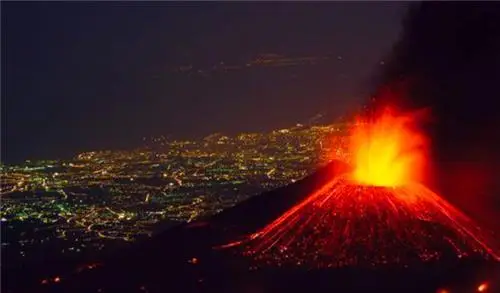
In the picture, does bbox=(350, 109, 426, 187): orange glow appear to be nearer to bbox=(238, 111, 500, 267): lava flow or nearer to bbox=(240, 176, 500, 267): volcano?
bbox=(238, 111, 500, 267): lava flow

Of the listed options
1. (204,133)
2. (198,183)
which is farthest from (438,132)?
(204,133)

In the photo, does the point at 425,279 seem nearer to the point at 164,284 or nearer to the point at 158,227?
Answer: the point at 164,284

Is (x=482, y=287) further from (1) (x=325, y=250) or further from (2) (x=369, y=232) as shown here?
(1) (x=325, y=250)

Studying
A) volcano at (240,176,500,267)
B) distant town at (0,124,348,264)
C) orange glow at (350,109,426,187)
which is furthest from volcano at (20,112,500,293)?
distant town at (0,124,348,264)

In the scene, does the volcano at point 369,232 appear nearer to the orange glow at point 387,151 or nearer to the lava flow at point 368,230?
the lava flow at point 368,230

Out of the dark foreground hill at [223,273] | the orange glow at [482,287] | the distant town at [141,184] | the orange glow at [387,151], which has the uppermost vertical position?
the distant town at [141,184]

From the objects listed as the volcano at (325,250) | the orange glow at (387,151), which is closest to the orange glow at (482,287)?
the volcano at (325,250)
